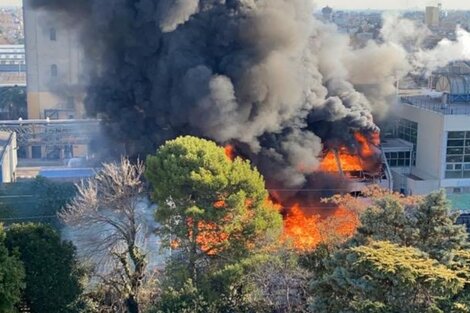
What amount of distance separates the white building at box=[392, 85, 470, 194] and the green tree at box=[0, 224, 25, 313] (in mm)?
15515

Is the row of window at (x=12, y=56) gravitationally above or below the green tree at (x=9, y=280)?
above

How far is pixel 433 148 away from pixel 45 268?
51.1ft

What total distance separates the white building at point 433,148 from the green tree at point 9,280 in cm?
1551

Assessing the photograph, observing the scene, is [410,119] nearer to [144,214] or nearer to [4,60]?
[144,214]

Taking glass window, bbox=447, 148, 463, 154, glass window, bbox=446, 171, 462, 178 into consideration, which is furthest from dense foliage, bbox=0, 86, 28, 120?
glass window, bbox=447, 148, 463, 154

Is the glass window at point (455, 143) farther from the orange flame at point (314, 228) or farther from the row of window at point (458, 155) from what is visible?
the orange flame at point (314, 228)

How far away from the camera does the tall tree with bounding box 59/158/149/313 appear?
627 inches

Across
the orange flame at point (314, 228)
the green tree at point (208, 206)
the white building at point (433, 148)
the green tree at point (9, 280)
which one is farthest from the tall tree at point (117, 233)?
the white building at point (433, 148)

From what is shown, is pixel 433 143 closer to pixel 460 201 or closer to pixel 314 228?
pixel 460 201

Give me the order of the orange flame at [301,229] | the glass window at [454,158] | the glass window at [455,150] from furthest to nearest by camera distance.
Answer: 1. the glass window at [454,158]
2. the glass window at [455,150]
3. the orange flame at [301,229]

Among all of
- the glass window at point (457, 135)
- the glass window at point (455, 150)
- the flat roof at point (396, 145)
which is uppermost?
the glass window at point (457, 135)

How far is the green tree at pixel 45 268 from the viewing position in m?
14.9

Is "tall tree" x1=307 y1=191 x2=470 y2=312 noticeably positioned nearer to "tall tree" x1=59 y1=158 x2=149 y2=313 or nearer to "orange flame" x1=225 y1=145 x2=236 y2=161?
"tall tree" x1=59 y1=158 x2=149 y2=313

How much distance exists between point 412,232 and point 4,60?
72655mm
